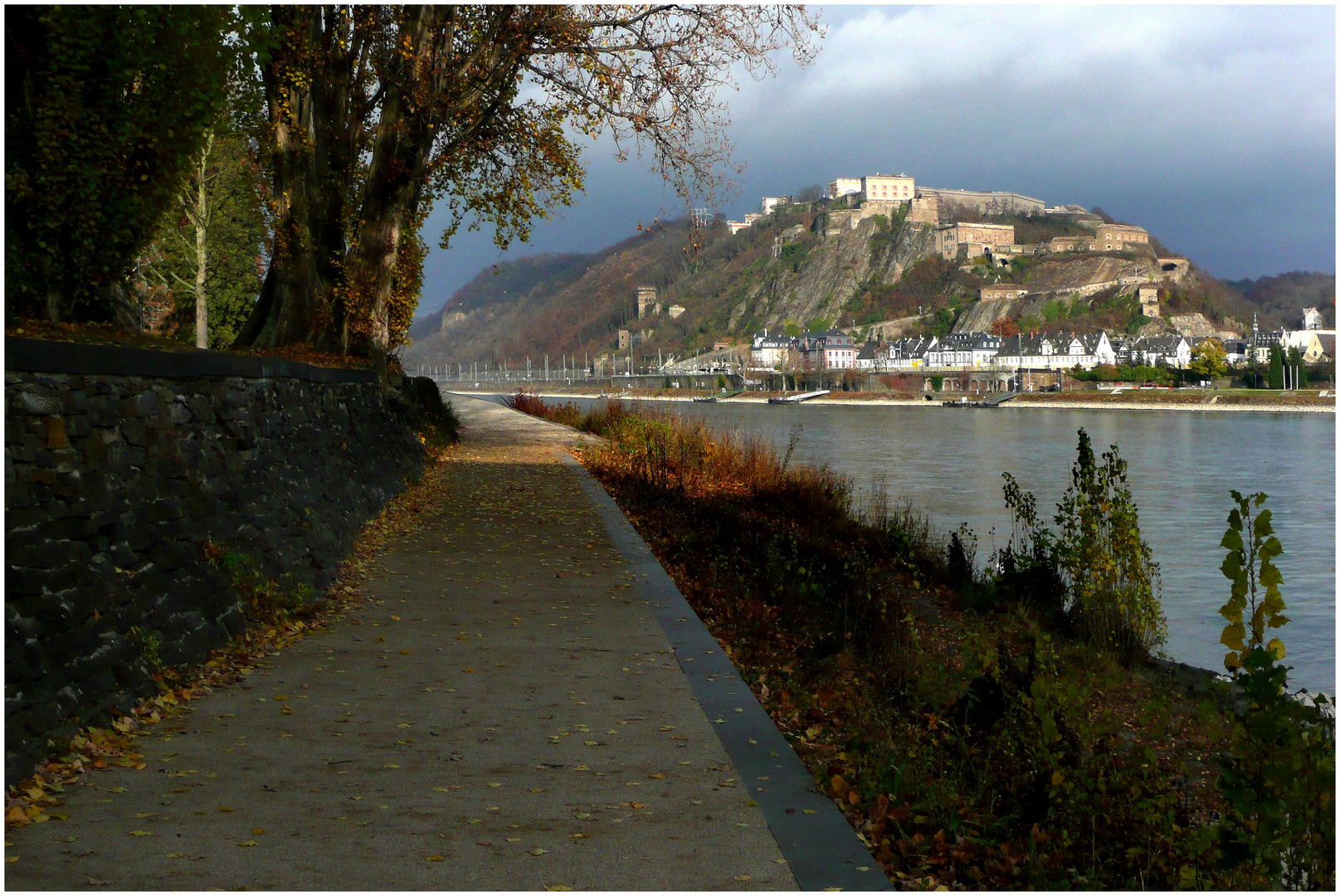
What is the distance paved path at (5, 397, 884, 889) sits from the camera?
370cm

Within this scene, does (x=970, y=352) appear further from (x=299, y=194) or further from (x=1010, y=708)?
(x=1010, y=708)

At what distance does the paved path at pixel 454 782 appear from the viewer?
3.70m

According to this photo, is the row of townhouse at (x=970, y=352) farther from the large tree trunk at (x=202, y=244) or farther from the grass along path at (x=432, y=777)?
the grass along path at (x=432, y=777)

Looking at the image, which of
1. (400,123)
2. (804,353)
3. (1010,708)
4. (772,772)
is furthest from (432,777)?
(804,353)

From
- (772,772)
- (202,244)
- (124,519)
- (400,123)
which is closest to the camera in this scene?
(772,772)

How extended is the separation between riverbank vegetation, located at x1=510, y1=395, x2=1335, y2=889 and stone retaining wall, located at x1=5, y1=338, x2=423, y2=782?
130 inches

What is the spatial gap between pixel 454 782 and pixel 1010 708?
3.07 m

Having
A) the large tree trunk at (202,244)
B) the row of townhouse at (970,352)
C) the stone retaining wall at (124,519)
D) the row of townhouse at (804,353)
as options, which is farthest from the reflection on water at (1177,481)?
the row of townhouse at (804,353)

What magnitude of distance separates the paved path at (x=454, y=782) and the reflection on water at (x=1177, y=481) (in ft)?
26.3

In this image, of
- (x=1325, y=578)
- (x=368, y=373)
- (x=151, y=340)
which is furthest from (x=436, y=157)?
(x=1325, y=578)

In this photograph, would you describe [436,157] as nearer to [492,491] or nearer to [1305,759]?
[492,491]

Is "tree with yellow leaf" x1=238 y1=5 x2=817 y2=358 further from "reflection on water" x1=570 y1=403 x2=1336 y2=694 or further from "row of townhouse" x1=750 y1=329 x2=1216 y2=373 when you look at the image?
"row of townhouse" x1=750 y1=329 x2=1216 y2=373

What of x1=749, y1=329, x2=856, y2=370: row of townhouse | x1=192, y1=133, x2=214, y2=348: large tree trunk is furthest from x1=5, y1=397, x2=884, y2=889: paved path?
x1=749, y1=329, x2=856, y2=370: row of townhouse

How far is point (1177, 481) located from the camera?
103ft
